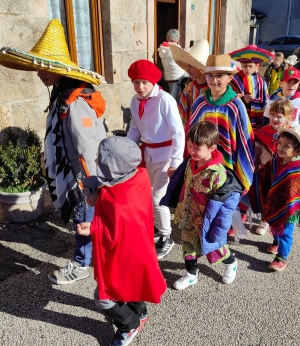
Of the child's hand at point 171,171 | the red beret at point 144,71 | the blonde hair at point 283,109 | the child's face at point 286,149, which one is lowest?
the child's hand at point 171,171

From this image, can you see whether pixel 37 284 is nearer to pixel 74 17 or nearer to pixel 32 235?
pixel 32 235

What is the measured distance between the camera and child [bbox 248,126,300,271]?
3.21m

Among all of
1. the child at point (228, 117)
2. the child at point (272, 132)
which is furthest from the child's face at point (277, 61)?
the child at point (228, 117)

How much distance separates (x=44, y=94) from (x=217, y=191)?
345 centimetres

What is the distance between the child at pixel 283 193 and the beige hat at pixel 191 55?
1381 mm

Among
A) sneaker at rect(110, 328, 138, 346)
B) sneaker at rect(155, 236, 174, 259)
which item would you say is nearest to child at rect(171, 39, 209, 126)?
sneaker at rect(155, 236, 174, 259)

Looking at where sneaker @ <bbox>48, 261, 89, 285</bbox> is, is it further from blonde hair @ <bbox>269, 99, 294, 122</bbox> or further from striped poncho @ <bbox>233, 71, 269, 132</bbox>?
striped poncho @ <bbox>233, 71, 269, 132</bbox>

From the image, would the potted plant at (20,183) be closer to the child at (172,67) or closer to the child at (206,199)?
the child at (206,199)

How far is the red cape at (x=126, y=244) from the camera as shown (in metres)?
2.17

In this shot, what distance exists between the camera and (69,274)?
314 centimetres

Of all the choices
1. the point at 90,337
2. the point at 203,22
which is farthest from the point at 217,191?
the point at 203,22

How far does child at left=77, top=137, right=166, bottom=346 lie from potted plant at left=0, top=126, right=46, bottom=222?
6.57ft

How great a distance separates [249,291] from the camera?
10.1ft

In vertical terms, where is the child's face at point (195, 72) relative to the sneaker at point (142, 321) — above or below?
above
